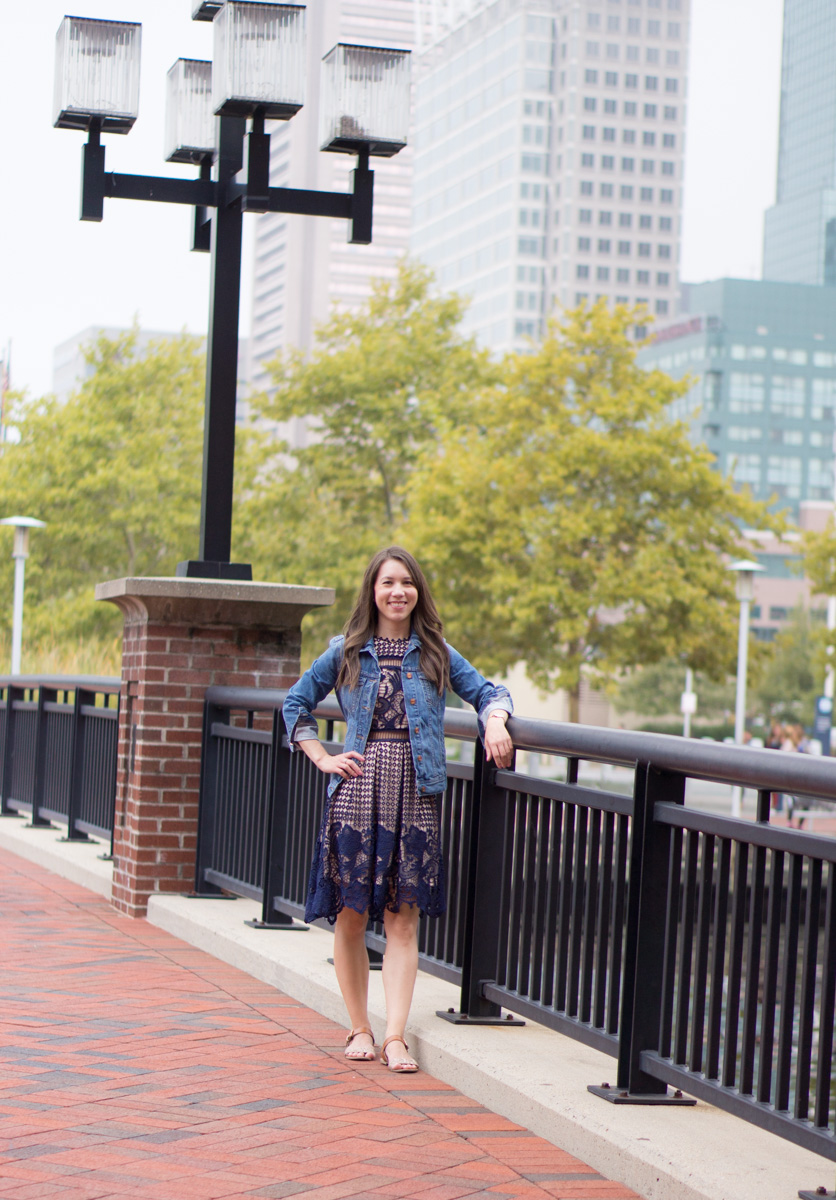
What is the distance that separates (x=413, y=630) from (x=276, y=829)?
2126mm

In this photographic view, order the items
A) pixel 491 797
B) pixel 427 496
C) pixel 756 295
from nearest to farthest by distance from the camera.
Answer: pixel 491 797
pixel 427 496
pixel 756 295

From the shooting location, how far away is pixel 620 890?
4.20 m

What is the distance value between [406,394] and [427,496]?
5.93 m

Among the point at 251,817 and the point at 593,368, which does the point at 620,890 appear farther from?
the point at 593,368

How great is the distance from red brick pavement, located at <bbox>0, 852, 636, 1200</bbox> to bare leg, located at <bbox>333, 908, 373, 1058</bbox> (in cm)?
17

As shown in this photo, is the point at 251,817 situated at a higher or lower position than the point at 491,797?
lower

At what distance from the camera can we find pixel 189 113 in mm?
8695

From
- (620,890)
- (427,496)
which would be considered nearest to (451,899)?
(620,890)

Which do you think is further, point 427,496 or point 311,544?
point 311,544

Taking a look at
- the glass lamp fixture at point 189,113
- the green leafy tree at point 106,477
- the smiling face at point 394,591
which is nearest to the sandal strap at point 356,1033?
the smiling face at point 394,591

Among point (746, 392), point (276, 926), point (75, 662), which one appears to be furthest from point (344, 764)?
point (746, 392)

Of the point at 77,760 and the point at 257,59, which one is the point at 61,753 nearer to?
the point at 77,760

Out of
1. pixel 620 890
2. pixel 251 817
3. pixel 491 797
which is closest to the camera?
pixel 620 890

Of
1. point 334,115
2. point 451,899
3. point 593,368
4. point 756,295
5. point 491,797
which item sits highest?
point 756,295
